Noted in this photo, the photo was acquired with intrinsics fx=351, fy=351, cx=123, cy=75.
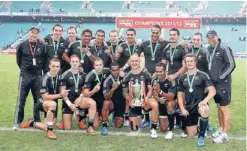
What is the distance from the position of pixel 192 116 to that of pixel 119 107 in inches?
60.9

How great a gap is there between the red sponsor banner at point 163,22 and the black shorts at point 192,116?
535 inches

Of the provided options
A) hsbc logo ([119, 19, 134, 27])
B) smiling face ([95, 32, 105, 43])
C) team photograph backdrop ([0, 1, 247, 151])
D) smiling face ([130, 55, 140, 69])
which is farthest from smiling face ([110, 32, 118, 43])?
hsbc logo ([119, 19, 134, 27])

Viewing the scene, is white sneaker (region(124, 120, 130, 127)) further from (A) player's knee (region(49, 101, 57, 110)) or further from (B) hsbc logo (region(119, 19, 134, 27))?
(B) hsbc logo (region(119, 19, 134, 27))

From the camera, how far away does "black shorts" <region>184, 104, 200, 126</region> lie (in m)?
5.79

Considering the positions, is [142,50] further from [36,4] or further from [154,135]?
[36,4]

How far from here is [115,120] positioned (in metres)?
6.77

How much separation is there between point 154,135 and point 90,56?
2017 mm

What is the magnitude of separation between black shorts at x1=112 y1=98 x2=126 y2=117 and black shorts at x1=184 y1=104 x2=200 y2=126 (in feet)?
4.41

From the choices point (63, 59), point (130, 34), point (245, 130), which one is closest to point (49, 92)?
point (63, 59)

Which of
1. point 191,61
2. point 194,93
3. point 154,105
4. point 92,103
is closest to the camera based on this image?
point 191,61

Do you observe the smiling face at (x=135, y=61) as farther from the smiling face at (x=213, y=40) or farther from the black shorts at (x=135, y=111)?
the smiling face at (x=213, y=40)

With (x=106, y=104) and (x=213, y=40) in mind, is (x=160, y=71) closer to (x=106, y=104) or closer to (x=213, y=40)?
(x=213, y=40)

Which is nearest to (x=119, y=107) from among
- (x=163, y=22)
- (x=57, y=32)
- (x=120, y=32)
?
(x=57, y=32)

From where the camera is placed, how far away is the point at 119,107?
6816mm
